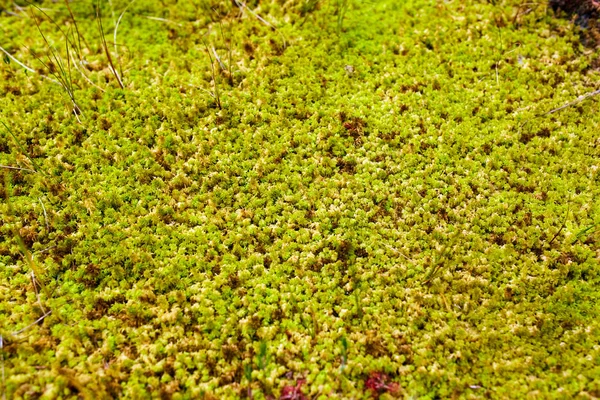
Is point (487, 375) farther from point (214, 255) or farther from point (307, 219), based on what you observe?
point (214, 255)

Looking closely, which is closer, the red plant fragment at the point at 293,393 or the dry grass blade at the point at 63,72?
the red plant fragment at the point at 293,393

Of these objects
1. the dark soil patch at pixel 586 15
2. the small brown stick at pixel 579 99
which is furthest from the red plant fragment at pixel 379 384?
the dark soil patch at pixel 586 15

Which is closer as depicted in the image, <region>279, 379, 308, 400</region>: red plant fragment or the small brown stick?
<region>279, 379, 308, 400</region>: red plant fragment

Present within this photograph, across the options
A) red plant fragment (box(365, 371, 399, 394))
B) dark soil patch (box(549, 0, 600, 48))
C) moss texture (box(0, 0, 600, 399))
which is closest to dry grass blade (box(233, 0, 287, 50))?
moss texture (box(0, 0, 600, 399))

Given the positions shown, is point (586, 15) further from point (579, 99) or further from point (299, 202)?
point (299, 202)

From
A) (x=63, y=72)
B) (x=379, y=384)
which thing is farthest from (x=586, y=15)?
(x=63, y=72)

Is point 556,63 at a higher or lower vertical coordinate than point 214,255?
higher

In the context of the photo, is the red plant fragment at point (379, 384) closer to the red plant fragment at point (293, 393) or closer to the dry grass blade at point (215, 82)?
the red plant fragment at point (293, 393)

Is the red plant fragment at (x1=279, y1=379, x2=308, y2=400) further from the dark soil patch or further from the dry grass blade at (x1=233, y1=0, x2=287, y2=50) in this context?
the dark soil patch

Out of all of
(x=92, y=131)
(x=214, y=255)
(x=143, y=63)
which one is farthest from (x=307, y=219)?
(x=143, y=63)
